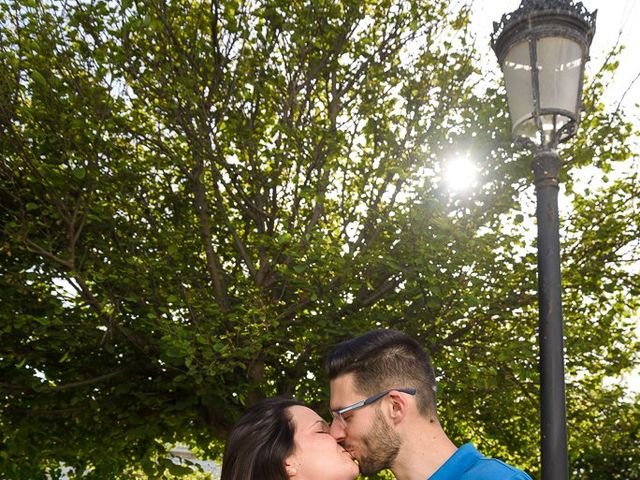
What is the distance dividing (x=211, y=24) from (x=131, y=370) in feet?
15.2

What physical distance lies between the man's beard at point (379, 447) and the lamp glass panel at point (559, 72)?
2.27m

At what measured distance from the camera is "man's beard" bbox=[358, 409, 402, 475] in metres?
2.98

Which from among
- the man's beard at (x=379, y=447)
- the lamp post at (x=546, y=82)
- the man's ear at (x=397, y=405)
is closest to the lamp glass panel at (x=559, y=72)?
the lamp post at (x=546, y=82)

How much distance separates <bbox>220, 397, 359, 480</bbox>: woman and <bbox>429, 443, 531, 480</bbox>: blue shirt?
1.99 feet

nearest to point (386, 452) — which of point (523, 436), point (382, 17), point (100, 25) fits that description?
Result: point (100, 25)

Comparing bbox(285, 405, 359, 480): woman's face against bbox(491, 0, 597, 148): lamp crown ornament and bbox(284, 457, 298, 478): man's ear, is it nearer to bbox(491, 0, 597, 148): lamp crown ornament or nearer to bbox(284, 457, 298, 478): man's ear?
bbox(284, 457, 298, 478): man's ear

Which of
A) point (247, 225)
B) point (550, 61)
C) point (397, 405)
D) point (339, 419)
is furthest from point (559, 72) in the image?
point (247, 225)

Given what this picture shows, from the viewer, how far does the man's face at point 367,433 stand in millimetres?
2998

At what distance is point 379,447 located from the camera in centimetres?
302

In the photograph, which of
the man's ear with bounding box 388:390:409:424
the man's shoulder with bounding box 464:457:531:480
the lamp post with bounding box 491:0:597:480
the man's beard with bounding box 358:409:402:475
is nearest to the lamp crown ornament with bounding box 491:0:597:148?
the lamp post with bounding box 491:0:597:480

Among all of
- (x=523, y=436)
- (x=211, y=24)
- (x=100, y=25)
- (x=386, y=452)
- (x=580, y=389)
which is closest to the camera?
(x=386, y=452)

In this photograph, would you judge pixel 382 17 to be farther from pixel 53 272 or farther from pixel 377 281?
pixel 53 272

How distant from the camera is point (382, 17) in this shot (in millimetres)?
9633

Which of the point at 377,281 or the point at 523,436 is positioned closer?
Result: the point at 377,281
